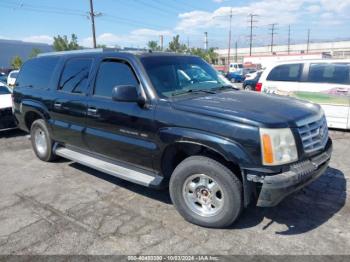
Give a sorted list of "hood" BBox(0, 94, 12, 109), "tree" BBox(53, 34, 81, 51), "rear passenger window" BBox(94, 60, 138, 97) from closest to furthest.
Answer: "rear passenger window" BBox(94, 60, 138, 97) → "hood" BBox(0, 94, 12, 109) → "tree" BBox(53, 34, 81, 51)

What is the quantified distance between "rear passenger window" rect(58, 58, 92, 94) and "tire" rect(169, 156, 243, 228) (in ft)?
6.95

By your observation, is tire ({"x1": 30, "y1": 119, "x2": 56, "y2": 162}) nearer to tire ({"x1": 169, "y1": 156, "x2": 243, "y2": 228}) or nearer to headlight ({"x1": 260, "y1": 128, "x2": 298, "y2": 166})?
tire ({"x1": 169, "y1": 156, "x2": 243, "y2": 228})

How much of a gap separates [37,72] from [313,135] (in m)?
4.91

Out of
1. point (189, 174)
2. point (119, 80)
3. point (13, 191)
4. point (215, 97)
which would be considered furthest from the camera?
point (13, 191)

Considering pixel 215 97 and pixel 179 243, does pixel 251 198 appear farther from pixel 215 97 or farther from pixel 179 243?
pixel 215 97

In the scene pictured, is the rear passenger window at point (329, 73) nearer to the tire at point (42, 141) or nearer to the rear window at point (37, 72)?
the rear window at point (37, 72)

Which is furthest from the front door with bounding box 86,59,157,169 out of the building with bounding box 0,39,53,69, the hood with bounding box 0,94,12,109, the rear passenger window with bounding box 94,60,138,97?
the building with bounding box 0,39,53,69

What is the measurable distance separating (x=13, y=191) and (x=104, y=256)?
7.86 ft

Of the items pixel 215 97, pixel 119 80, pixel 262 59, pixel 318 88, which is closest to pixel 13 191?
pixel 119 80

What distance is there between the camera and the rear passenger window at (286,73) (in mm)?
8797

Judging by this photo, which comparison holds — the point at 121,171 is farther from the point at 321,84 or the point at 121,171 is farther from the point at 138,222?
the point at 321,84

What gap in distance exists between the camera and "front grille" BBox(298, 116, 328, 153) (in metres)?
3.36

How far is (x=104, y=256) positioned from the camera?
10.2ft

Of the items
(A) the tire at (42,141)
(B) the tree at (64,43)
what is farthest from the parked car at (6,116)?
(B) the tree at (64,43)
